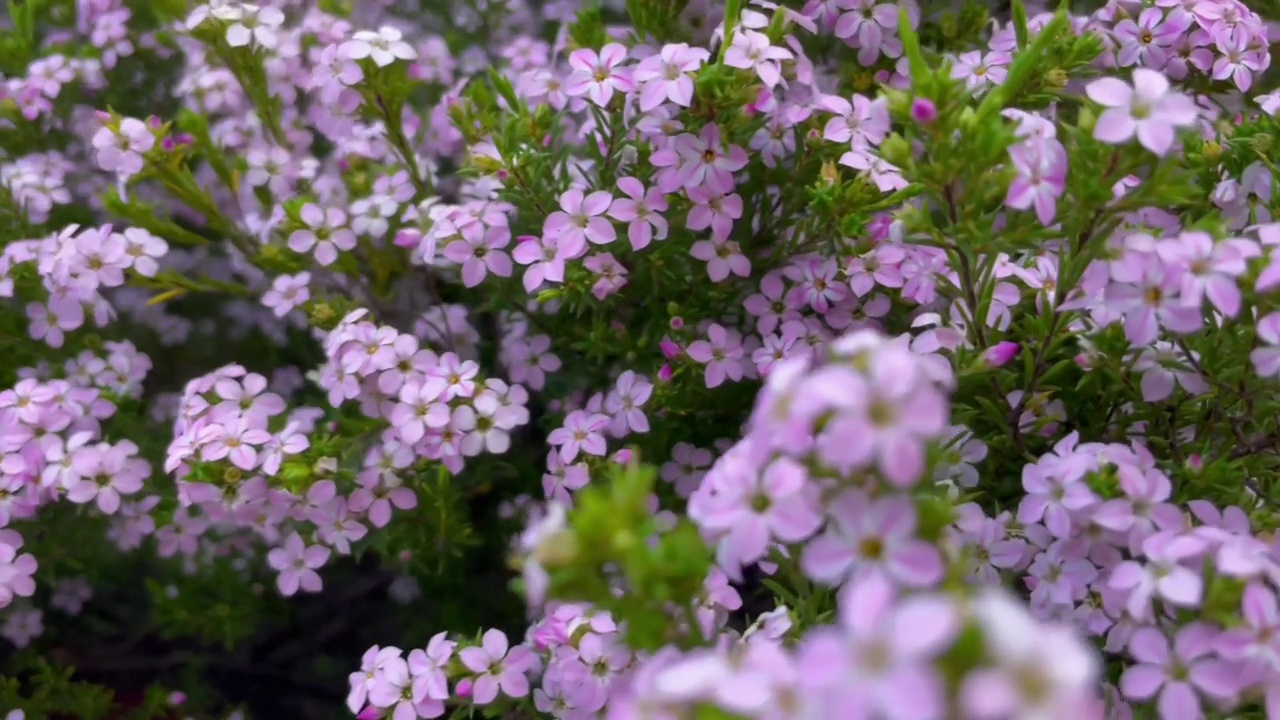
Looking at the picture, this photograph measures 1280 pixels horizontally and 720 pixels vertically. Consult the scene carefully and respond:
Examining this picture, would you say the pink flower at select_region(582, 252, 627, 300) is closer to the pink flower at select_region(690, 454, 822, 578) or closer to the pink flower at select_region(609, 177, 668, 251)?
A: the pink flower at select_region(609, 177, 668, 251)

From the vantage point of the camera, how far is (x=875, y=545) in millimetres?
856

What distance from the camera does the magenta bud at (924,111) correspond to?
1316 millimetres

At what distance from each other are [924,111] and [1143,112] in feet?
0.93

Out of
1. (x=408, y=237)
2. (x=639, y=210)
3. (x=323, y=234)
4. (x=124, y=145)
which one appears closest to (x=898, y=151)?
(x=639, y=210)

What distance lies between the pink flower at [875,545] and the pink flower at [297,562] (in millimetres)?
1405

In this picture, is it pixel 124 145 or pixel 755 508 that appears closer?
pixel 755 508

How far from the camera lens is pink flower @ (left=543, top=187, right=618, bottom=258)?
1.82m

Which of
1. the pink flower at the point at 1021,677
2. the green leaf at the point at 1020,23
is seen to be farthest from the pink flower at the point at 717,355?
the pink flower at the point at 1021,677

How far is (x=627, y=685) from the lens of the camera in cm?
144

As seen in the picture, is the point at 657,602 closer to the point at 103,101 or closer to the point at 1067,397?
the point at 1067,397

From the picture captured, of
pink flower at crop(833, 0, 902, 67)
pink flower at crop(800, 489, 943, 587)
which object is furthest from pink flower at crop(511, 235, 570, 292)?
pink flower at crop(800, 489, 943, 587)

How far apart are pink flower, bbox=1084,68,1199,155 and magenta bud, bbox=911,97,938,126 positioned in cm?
20

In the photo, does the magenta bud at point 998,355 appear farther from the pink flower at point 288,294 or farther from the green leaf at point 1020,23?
the pink flower at point 288,294

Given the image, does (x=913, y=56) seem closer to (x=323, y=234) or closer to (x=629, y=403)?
(x=629, y=403)
